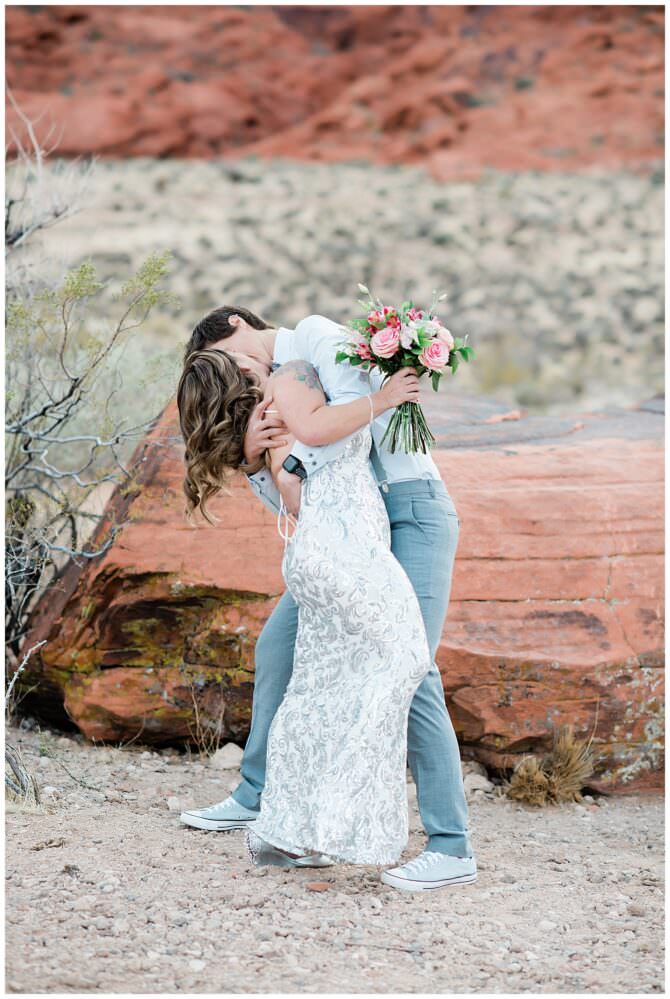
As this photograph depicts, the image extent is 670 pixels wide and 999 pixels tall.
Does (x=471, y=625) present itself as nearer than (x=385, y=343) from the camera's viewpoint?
No

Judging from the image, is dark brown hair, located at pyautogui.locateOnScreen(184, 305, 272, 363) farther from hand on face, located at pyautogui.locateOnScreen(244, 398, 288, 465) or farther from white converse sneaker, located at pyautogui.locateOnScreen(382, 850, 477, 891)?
white converse sneaker, located at pyautogui.locateOnScreen(382, 850, 477, 891)

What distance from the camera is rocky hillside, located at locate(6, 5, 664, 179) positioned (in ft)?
83.9

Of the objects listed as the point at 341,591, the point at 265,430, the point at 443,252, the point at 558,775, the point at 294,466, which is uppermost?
the point at 443,252

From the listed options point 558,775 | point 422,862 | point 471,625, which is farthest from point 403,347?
point 558,775

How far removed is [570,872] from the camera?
12.5ft

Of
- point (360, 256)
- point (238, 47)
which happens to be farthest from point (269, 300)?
point (238, 47)

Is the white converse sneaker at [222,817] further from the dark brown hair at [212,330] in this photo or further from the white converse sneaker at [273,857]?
the dark brown hair at [212,330]

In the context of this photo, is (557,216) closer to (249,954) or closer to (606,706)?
(606,706)

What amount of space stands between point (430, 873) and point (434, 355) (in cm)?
161

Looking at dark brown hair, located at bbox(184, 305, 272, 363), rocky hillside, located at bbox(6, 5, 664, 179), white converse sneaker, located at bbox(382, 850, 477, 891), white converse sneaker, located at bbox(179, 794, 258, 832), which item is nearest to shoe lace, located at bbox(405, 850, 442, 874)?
white converse sneaker, located at bbox(382, 850, 477, 891)

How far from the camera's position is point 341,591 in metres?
3.26

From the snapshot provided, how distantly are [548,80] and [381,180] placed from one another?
20.7 ft

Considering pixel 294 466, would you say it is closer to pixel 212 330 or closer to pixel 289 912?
pixel 212 330

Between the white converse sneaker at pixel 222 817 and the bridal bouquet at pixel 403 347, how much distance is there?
58.4 inches
